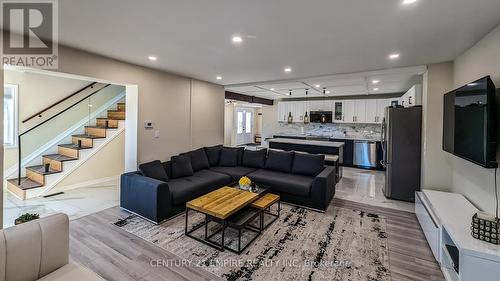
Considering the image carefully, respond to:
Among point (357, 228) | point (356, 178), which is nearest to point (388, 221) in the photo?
point (357, 228)

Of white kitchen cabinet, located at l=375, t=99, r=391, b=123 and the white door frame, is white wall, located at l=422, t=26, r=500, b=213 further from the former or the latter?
the white door frame

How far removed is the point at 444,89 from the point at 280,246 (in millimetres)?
3603

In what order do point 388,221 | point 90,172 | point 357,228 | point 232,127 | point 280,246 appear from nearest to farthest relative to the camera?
point 280,246
point 357,228
point 388,221
point 90,172
point 232,127

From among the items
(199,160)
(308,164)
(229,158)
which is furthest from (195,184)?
(308,164)

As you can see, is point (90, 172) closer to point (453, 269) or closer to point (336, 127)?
point (453, 269)

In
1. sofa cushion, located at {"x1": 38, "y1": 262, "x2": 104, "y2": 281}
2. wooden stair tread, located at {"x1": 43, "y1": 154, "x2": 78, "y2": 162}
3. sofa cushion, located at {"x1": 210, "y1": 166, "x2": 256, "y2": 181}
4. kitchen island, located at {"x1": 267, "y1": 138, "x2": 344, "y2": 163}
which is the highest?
kitchen island, located at {"x1": 267, "y1": 138, "x2": 344, "y2": 163}

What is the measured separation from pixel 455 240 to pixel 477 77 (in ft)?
6.78

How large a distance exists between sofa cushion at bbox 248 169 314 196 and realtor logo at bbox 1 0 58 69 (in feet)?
11.7

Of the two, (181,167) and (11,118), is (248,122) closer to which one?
(181,167)

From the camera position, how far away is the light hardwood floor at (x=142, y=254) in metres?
2.21

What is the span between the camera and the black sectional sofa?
3334 millimetres

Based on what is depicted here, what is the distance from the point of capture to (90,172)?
16.6ft

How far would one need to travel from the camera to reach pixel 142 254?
2.51 metres

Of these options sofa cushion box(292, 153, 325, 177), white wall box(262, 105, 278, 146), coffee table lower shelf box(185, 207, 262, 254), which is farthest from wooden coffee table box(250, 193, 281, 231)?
white wall box(262, 105, 278, 146)
